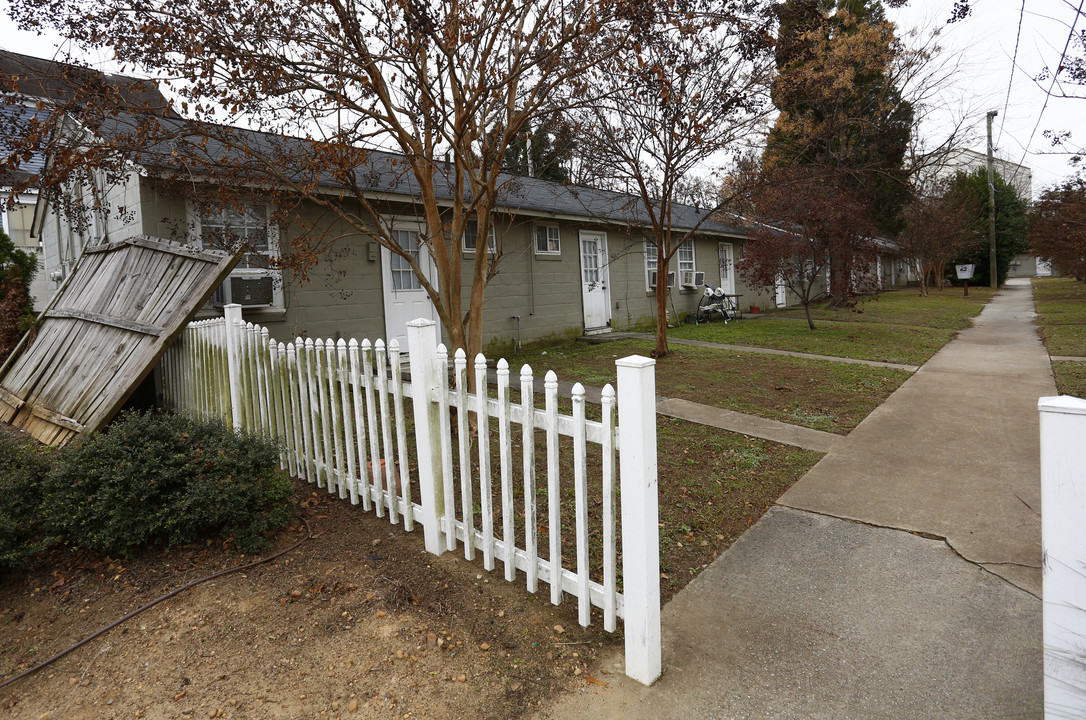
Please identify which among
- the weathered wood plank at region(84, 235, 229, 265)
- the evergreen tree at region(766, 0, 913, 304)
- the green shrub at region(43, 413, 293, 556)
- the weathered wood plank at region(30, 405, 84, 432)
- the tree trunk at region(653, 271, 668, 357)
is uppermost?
the evergreen tree at region(766, 0, 913, 304)

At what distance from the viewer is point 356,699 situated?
7.27ft

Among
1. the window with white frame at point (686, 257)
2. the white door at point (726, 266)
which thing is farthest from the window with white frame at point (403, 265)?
the white door at point (726, 266)

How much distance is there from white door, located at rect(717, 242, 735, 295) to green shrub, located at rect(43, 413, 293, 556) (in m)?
17.4

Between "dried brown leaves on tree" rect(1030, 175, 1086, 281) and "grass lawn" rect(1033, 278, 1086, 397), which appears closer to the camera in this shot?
"grass lawn" rect(1033, 278, 1086, 397)

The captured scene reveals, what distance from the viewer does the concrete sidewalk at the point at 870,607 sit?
2.17 meters

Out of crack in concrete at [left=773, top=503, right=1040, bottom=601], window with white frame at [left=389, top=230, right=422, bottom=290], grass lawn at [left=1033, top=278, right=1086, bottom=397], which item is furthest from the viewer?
window with white frame at [left=389, top=230, right=422, bottom=290]

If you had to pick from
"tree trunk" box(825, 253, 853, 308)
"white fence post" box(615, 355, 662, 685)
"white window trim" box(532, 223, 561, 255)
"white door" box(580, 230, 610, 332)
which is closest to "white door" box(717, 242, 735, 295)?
"tree trunk" box(825, 253, 853, 308)

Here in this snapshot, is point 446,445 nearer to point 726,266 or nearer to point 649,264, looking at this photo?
point 649,264

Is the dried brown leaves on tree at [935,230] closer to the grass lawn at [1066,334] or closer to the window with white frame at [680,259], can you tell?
the grass lawn at [1066,334]

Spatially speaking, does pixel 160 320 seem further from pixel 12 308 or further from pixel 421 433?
pixel 12 308

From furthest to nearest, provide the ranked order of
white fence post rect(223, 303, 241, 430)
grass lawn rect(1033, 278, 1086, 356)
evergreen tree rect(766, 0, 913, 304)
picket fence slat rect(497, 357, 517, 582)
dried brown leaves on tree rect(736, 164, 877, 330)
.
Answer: evergreen tree rect(766, 0, 913, 304)
dried brown leaves on tree rect(736, 164, 877, 330)
grass lawn rect(1033, 278, 1086, 356)
white fence post rect(223, 303, 241, 430)
picket fence slat rect(497, 357, 517, 582)

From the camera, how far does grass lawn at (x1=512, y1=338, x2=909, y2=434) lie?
21.0 ft

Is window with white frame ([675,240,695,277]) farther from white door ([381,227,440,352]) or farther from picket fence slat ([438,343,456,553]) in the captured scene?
picket fence slat ([438,343,456,553])

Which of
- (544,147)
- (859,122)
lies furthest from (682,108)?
(859,122)
